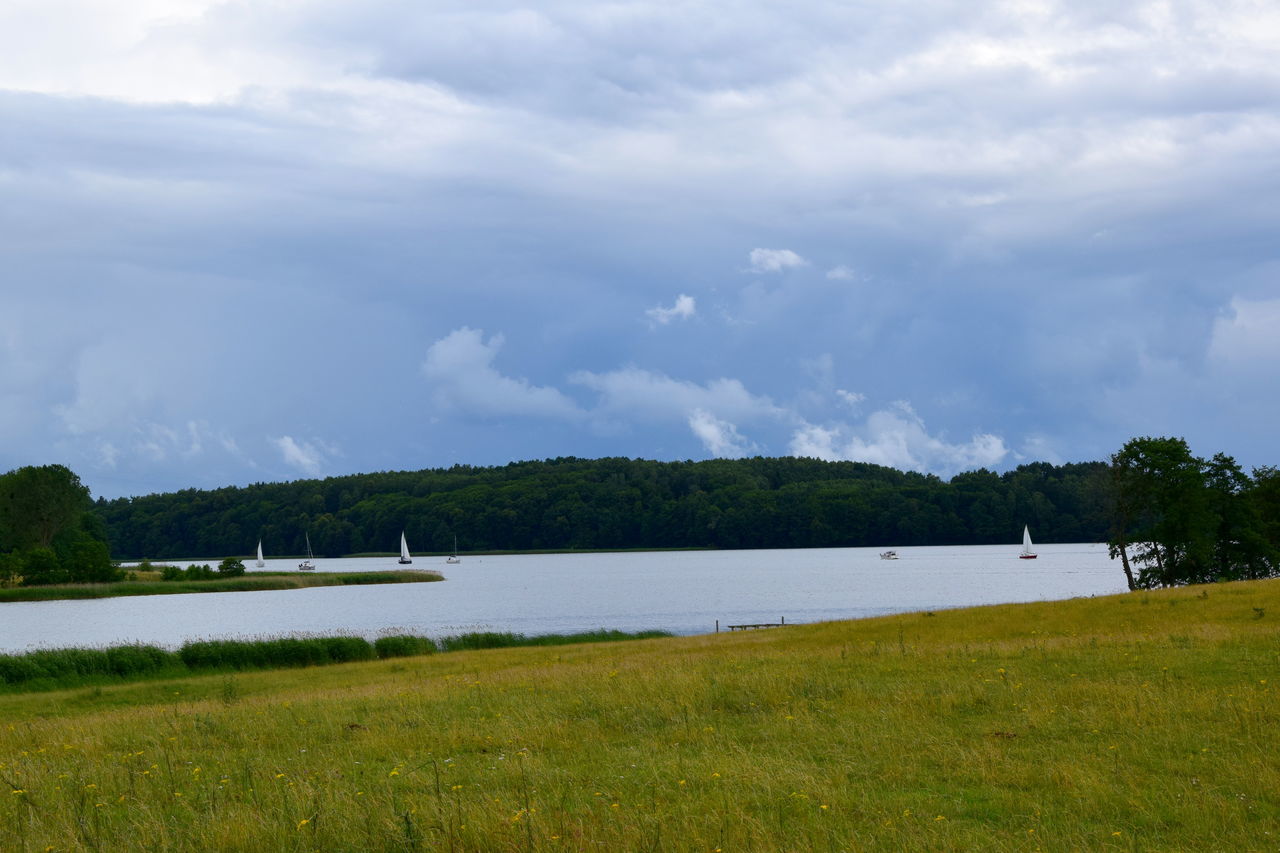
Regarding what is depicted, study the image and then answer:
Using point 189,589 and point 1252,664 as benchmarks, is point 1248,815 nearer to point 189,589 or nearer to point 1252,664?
point 1252,664

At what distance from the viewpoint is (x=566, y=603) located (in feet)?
346

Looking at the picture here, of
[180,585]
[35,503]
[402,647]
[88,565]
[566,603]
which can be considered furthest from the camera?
[35,503]

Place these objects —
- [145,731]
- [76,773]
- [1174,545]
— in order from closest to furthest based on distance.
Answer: [76,773] → [145,731] → [1174,545]

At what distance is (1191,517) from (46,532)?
142270 millimetres

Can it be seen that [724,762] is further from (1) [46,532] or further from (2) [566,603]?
(1) [46,532]

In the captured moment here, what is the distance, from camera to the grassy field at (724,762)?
9.75 m

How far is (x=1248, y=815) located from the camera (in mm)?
10008

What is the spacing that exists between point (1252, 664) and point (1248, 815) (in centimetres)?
1154

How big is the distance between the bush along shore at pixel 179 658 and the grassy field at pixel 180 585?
8346 cm

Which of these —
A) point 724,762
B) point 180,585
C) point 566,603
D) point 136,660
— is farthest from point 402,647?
point 180,585

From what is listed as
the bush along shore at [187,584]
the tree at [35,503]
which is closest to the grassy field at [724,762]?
the bush along shore at [187,584]

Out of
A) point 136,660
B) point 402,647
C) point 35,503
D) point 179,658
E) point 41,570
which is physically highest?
point 35,503

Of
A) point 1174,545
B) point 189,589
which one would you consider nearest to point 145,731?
point 1174,545

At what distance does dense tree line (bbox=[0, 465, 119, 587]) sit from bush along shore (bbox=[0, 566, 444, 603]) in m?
3.47
